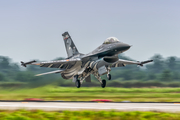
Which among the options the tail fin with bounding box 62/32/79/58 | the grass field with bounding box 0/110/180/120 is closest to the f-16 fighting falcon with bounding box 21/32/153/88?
the tail fin with bounding box 62/32/79/58

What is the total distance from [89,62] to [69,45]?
6.17 m

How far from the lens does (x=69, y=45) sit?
32.7 metres

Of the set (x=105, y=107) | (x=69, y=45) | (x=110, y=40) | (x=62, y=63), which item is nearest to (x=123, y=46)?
(x=110, y=40)

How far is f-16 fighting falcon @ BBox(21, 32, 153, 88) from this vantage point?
25031 mm

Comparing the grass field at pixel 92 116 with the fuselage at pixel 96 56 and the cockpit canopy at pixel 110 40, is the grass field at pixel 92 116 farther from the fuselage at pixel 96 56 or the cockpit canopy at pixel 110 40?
the cockpit canopy at pixel 110 40

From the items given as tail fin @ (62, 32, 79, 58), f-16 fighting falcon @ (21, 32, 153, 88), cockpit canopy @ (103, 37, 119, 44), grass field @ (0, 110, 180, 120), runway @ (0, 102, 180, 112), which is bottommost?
grass field @ (0, 110, 180, 120)

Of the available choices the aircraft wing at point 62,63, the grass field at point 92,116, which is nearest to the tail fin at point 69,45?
the aircraft wing at point 62,63

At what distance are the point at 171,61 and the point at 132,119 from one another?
7881cm

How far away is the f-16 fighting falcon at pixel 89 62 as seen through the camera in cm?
2503

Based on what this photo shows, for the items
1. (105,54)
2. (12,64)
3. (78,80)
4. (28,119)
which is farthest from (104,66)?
(12,64)

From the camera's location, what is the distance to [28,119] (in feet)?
40.7

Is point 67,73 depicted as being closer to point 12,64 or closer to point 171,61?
point 12,64

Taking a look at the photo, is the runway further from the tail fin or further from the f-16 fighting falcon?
the tail fin

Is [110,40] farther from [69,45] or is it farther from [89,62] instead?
[69,45]
